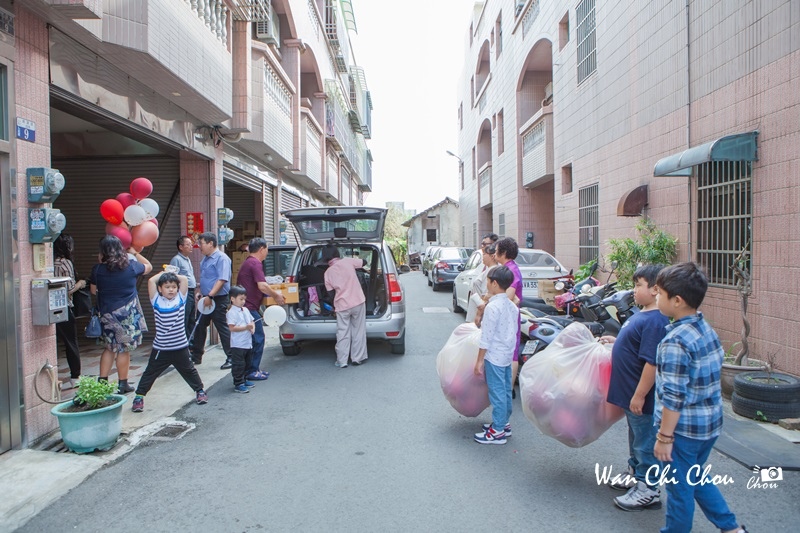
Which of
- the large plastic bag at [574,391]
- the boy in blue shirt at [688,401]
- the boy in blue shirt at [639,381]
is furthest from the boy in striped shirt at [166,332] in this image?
the boy in blue shirt at [688,401]

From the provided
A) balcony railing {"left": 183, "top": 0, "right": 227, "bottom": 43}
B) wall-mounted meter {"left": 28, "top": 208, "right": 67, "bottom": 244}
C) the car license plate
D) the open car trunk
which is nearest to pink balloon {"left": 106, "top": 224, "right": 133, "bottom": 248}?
wall-mounted meter {"left": 28, "top": 208, "right": 67, "bottom": 244}

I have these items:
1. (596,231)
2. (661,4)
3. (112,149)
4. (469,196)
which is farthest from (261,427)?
(469,196)

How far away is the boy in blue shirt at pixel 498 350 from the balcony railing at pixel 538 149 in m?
13.0

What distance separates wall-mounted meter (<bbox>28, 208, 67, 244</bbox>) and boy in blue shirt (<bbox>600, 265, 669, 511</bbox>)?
4.39 m

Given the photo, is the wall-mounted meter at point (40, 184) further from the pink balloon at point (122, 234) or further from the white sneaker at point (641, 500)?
the white sneaker at point (641, 500)

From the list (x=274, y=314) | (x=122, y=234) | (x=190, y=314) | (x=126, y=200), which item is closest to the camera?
(x=122, y=234)

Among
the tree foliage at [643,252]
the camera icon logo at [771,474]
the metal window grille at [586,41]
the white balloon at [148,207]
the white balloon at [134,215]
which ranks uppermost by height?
the metal window grille at [586,41]

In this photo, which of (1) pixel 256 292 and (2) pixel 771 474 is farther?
(1) pixel 256 292

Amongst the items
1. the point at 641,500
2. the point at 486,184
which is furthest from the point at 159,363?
the point at 486,184

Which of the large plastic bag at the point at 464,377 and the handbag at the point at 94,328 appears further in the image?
the handbag at the point at 94,328

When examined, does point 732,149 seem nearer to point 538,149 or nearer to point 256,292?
point 256,292

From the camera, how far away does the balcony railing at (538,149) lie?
655 inches

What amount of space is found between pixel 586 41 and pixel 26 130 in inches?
484

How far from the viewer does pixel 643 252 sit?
28.9 feet
